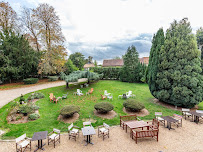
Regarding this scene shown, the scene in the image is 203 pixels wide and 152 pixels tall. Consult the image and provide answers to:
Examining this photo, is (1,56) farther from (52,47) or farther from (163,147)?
(163,147)

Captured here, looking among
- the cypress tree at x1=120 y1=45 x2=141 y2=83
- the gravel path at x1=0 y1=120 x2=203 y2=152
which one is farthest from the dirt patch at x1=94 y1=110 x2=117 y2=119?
the cypress tree at x1=120 y1=45 x2=141 y2=83

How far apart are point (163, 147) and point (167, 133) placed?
5.14 ft

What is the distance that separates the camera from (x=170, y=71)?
1086 centimetres

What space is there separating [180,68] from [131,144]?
867cm

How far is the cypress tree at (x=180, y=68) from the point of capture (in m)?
10.00

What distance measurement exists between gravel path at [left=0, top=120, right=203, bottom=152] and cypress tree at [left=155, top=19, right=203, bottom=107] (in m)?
3.95

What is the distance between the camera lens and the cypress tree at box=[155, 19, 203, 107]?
9996 millimetres

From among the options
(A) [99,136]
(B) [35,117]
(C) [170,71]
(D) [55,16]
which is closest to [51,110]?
(B) [35,117]

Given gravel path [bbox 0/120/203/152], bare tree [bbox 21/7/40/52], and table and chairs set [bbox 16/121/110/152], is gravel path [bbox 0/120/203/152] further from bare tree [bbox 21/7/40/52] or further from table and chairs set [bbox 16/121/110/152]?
bare tree [bbox 21/7/40/52]

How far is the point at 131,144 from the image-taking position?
5902mm

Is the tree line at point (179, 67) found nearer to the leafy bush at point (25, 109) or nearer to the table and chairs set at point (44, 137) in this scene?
the table and chairs set at point (44, 137)

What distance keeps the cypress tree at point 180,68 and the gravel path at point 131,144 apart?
3954 millimetres

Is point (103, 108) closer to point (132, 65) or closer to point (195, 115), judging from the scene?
point (195, 115)

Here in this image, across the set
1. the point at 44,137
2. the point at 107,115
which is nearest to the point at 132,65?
the point at 107,115
